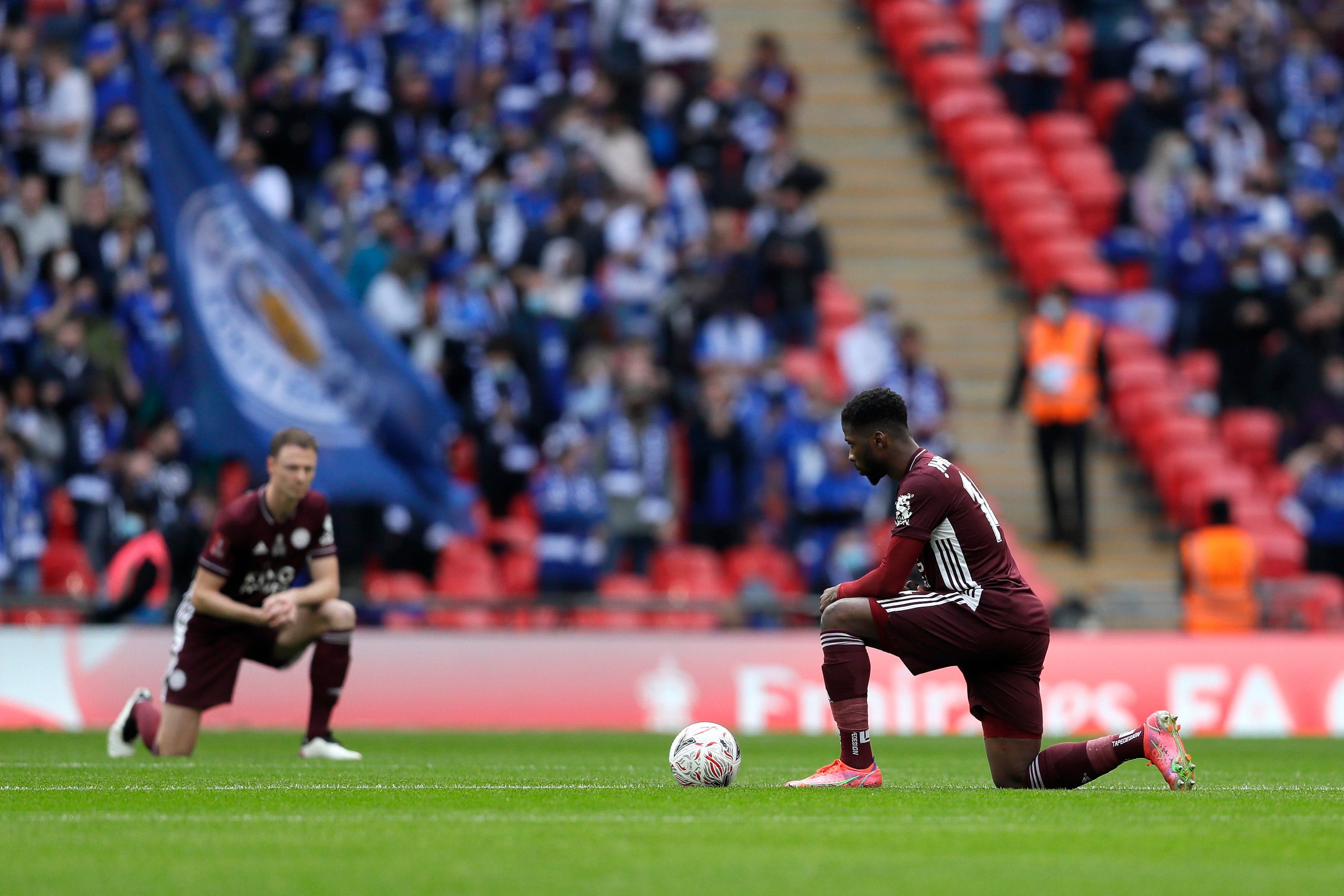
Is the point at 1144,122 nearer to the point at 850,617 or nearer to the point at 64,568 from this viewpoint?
the point at 64,568

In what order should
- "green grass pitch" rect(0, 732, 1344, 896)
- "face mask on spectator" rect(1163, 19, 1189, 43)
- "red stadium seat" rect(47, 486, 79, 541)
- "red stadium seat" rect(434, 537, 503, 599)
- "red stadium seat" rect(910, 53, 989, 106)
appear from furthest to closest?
"red stadium seat" rect(910, 53, 989, 106) → "face mask on spectator" rect(1163, 19, 1189, 43) → "red stadium seat" rect(434, 537, 503, 599) → "red stadium seat" rect(47, 486, 79, 541) → "green grass pitch" rect(0, 732, 1344, 896)

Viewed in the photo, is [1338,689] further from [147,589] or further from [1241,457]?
[147,589]

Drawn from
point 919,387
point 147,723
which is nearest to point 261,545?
point 147,723

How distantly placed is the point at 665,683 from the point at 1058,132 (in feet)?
34.0

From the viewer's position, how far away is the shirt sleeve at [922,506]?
331 inches

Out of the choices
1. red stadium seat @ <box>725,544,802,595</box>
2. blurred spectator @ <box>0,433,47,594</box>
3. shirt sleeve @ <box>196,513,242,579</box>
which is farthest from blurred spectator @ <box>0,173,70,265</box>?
shirt sleeve @ <box>196,513,242,579</box>

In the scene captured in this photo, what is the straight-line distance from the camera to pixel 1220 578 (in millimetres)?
17703

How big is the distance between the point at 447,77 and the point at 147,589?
815 centimetres

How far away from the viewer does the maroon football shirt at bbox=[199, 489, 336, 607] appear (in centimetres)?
1105

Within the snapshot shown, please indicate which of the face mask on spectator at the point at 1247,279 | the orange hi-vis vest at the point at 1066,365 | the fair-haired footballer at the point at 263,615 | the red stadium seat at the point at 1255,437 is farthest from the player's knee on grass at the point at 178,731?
the face mask on spectator at the point at 1247,279

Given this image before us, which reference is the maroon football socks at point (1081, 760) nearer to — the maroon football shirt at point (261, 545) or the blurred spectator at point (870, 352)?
the maroon football shirt at point (261, 545)

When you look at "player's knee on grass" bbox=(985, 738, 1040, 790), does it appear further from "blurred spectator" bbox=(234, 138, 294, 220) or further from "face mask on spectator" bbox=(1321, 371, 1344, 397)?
"face mask on spectator" bbox=(1321, 371, 1344, 397)

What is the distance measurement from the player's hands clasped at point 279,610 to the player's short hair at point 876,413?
367 cm

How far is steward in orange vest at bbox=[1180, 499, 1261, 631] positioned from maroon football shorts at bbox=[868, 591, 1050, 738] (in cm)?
920
